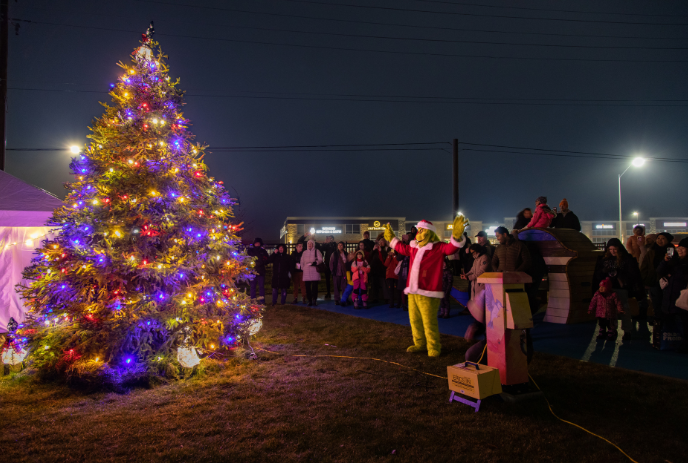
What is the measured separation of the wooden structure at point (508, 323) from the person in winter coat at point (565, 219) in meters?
6.70

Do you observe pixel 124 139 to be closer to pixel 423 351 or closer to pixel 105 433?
pixel 105 433

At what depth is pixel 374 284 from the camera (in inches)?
485

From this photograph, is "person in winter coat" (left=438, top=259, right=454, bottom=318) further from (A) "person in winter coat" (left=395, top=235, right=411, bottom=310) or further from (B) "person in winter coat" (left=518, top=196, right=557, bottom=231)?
(B) "person in winter coat" (left=518, top=196, right=557, bottom=231)

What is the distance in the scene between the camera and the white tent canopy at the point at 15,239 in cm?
797

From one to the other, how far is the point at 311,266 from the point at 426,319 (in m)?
6.09

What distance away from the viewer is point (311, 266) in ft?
38.4

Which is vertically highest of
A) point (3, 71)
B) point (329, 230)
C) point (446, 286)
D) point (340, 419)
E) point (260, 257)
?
point (3, 71)

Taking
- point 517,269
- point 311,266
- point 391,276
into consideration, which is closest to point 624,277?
point 517,269

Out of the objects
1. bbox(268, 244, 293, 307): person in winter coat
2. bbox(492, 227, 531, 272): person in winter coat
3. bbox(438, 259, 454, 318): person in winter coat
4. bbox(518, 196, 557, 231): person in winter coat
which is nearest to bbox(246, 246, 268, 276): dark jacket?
bbox(268, 244, 293, 307): person in winter coat

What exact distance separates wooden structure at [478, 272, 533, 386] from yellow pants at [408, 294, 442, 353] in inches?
66.1

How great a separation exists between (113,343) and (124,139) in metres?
2.68

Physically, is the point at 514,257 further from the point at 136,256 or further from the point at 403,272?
the point at 136,256

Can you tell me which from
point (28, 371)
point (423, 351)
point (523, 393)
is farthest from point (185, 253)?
point (523, 393)

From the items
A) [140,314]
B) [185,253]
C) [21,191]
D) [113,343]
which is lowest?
[113,343]
